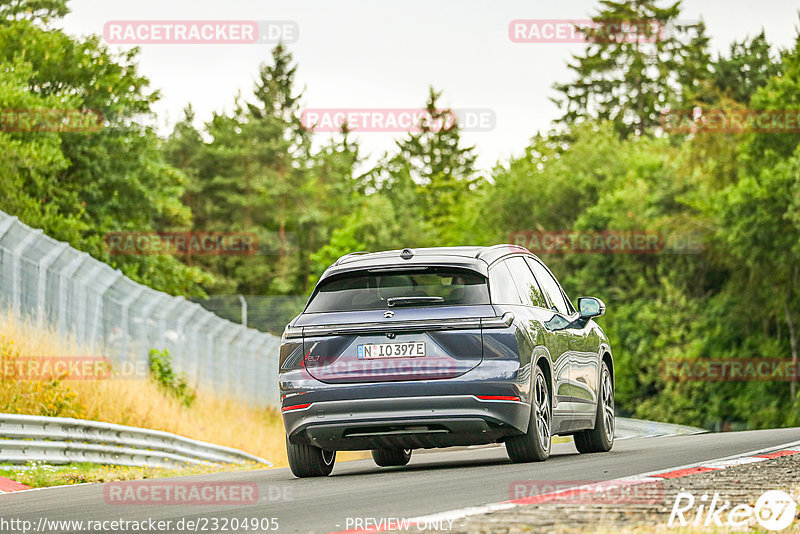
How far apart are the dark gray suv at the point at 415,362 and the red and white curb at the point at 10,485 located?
3.07 metres

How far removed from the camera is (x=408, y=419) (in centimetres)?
1038

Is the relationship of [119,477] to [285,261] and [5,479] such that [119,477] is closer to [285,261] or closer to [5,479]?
[5,479]

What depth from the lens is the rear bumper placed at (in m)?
10.4

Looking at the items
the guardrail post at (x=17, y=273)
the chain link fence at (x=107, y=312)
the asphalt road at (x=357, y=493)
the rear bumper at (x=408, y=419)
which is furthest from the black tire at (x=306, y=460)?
the guardrail post at (x=17, y=273)

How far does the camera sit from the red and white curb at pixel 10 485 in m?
12.7

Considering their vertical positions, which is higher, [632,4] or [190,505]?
[632,4]

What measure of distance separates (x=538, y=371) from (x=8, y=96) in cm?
3374

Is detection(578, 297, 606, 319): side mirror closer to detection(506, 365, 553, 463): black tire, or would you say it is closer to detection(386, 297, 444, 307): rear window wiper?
detection(506, 365, 553, 463): black tire

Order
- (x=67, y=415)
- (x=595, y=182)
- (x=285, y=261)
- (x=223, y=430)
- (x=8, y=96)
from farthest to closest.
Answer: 1. (x=285, y=261)
2. (x=595, y=182)
3. (x=8, y=96)
4. (x=223, y=430)
5. (x=67, y=415)

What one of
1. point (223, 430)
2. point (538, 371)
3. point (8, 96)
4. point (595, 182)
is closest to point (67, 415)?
point (223, 430)

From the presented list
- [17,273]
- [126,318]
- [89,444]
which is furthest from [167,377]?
[89,444]

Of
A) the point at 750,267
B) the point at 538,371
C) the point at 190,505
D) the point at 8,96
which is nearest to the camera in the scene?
the point at 190,505

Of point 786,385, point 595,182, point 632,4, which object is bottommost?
point 786,385

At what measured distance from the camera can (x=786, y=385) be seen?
50.7 m
